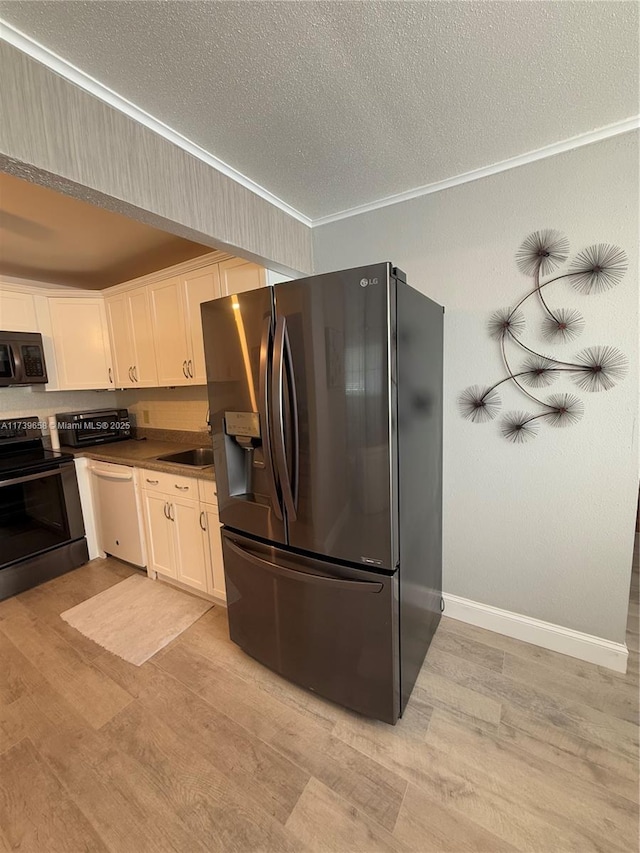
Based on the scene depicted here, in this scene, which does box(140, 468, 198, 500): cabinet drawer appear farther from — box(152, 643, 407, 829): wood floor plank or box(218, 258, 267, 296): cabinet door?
box(218, 258, 267, 296): cabinet door

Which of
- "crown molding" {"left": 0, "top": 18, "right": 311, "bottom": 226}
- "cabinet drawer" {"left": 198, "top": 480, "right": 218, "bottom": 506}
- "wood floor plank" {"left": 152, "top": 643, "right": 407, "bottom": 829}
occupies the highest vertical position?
"crown molding" {"left": 0, "top": 18, "right": 311, "bottom": 226}

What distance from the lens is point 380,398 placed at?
128 cm

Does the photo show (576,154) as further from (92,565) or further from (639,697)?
(92,565)

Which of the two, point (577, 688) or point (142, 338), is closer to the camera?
point (577, 688)

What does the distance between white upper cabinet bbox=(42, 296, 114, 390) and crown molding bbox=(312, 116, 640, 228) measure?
2.22m

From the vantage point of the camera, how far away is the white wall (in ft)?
5.08

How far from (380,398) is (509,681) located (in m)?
1.60

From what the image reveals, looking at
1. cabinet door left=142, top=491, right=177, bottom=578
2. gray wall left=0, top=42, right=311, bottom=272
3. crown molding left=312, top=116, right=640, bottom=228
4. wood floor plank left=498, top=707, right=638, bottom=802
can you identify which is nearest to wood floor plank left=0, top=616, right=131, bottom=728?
cabinet door left=142, top=491, right=177, bottom=578

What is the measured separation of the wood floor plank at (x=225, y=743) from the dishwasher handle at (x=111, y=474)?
4.03 ft

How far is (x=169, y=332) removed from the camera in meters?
2.67

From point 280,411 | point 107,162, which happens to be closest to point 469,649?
point 280,411

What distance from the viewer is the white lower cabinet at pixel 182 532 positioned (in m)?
2.23

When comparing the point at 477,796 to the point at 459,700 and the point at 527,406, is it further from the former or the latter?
the point at 527,406

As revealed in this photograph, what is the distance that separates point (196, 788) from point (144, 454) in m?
2.05
